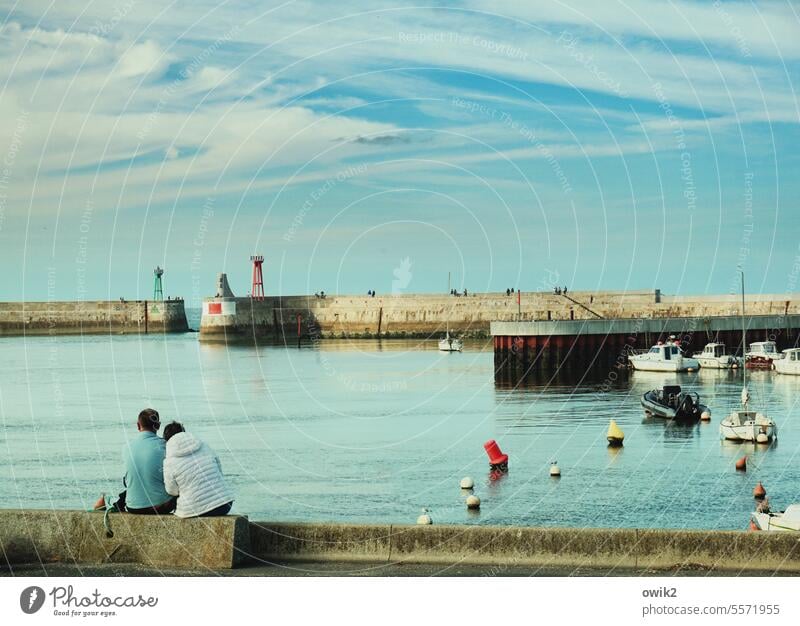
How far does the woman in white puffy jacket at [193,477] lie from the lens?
10664 millimetres

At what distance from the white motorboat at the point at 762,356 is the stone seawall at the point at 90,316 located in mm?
88076

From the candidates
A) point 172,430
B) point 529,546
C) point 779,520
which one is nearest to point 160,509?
point 172,430

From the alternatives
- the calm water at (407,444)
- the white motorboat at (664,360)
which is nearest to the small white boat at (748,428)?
the calm water at (407,444)

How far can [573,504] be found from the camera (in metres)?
27.7

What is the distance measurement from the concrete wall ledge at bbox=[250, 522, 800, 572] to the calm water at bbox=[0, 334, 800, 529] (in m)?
13.6

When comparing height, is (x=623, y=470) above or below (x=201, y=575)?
below

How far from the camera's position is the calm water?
27750mm

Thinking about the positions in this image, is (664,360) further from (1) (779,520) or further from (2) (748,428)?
(1) (779,520)

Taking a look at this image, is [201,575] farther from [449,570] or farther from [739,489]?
[739,489]

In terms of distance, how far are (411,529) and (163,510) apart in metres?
2.26

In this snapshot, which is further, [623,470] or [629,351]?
[629,351]
